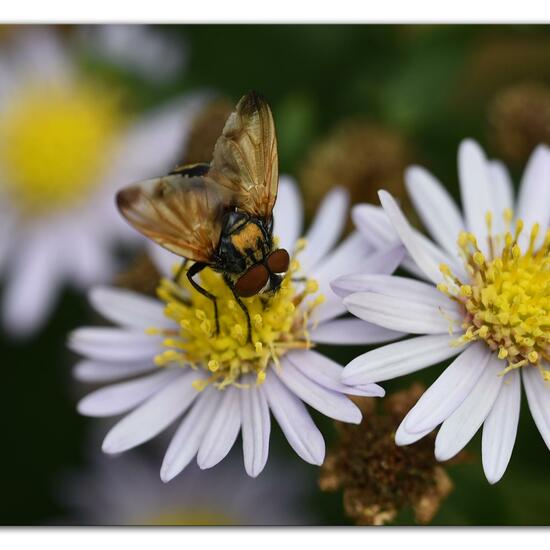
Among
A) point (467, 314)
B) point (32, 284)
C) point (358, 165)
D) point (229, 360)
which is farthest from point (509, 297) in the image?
point (32, 284)

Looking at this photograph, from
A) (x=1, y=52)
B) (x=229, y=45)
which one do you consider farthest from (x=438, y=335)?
(x=1, y=52)

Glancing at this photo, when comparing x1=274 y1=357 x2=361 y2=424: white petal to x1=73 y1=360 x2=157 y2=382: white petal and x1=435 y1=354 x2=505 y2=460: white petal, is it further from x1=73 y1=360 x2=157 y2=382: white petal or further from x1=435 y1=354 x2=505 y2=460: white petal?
x1=73 y1=360 x2=157 y2=382: white petal

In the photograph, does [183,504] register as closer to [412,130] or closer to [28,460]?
[28,460]

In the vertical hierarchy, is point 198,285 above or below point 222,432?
above

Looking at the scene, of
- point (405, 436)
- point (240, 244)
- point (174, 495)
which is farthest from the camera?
point (174, 495)

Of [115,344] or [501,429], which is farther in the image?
[115,344]

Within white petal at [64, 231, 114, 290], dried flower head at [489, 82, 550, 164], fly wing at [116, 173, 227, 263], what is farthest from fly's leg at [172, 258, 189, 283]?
dried flower head at [489, 82, 550, 164]
